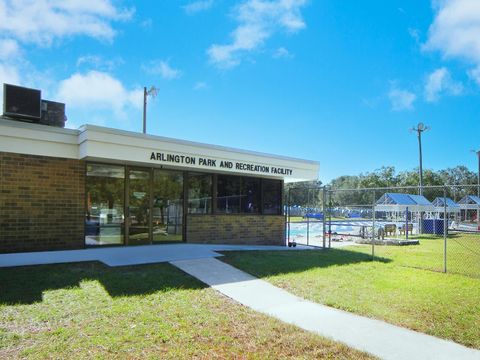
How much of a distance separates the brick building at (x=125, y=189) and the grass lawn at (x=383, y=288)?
8.98 ft

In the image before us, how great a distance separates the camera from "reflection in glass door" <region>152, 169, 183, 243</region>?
12047 millimetres

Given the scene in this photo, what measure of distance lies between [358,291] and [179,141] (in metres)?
6.65

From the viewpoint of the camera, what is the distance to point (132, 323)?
5.18 m

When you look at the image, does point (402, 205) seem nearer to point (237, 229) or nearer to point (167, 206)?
point (237, 229)

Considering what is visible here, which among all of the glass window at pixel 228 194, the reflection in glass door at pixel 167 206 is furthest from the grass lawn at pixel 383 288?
the glass window at pixel 228 194

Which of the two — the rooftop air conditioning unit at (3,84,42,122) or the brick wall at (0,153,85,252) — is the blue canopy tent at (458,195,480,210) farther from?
the rooftop air conditioning unit at (3,84,42,122)

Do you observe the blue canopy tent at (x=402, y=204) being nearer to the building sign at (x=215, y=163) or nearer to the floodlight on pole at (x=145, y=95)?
the building sign at (x=215, y=163)

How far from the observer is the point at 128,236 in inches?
448

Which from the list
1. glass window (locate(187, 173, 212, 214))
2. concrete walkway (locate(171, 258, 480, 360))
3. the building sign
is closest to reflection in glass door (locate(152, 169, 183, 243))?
glass window (locate(187, 173, 212, 214))

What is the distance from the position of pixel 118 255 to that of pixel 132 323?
4856 millimetres

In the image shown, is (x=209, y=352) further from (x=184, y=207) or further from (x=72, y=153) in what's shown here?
(x=184, y=207)

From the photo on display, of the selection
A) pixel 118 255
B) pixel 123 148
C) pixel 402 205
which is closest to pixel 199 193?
pixel 123 148

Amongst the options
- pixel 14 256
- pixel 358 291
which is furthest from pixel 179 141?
pixel 358 291

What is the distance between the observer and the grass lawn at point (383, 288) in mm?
5664
